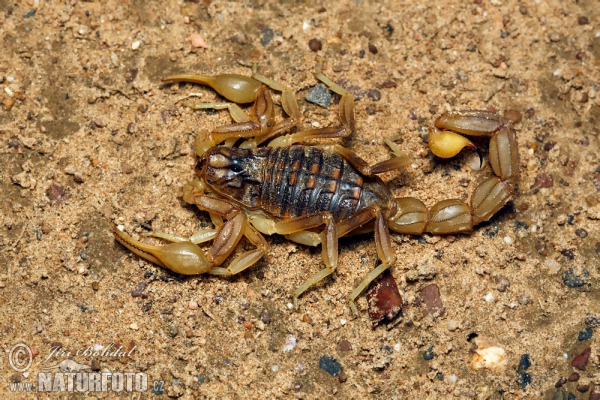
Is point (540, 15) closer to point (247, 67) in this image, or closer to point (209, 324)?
point (247, 67)

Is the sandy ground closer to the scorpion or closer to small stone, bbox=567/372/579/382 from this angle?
small stone, bbox=567/372/579/382

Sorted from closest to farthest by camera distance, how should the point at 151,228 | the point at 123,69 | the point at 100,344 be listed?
the point at 100,344 < the point at 151,228 < the point at 123,69

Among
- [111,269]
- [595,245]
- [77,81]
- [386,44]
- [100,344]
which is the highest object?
[386,44]

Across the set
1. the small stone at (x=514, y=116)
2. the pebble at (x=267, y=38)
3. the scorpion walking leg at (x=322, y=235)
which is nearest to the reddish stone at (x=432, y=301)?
the scorpion walking leg at (x=322, y=235)

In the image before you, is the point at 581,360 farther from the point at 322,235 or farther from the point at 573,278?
the point at 322,235

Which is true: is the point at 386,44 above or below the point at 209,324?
above

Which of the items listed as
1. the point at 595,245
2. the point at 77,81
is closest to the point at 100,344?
the point at 77,81

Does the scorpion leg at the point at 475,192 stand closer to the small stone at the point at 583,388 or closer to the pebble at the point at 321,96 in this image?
the pebble at the point at 321,96
